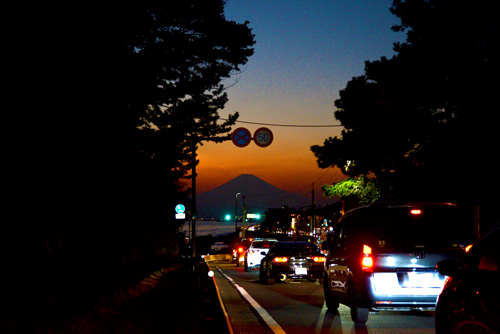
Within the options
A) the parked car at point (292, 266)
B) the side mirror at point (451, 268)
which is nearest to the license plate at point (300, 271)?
the parked car at point (292, 266)

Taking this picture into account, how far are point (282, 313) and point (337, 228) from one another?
2.03 metres

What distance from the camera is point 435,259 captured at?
9789 millimetres

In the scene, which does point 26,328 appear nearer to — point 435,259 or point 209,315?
point 209,315

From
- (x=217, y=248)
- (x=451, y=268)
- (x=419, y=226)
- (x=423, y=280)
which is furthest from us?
(x=217, y=248)

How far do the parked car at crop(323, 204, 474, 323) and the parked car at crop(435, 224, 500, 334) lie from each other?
3.72m

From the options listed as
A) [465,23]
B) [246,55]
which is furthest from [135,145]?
→ [465,23]

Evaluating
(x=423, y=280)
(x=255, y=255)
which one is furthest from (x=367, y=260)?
(x=255, y=255)

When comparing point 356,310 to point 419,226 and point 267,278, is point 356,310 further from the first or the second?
point 267,278

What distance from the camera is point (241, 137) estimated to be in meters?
23.5

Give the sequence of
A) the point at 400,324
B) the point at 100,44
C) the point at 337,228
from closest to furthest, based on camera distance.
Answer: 1. the point at 400,324
2. the point at 337,228
3. the point at 100,44

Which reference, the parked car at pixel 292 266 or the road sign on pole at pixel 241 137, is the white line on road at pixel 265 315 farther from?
the road sign on pole at pixel 241 137

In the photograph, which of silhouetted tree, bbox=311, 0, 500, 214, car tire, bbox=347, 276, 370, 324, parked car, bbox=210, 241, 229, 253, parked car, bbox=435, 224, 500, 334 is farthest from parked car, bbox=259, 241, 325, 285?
parked car, bbox=210, 241, 229, 253

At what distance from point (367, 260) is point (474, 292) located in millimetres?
4768

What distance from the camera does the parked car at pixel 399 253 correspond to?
384 inches
